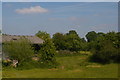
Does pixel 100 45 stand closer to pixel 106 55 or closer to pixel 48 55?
pixel 106 55

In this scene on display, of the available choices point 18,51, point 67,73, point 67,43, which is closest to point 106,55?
point 67,73

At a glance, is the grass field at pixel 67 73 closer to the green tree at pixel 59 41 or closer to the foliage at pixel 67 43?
the foliage at pixel 67 43

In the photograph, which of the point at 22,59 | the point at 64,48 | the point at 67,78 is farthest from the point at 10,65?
the point at 64,48

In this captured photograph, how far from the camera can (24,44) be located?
849 inches

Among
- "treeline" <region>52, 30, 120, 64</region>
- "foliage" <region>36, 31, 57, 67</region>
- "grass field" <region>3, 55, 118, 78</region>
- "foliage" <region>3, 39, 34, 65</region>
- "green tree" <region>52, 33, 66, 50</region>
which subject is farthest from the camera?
"green tree" <region>52, 33, 66, 50</region>

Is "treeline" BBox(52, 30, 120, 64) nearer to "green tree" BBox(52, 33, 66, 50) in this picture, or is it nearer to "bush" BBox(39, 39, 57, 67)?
"green tree" BBox(52, 33, 66, 50)

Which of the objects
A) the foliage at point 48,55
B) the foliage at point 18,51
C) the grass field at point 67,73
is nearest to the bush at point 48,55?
the foliage at point 48,55

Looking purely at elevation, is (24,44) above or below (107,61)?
above

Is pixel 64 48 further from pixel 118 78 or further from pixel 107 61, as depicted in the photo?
pixel 118 78

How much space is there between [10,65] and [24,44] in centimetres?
259

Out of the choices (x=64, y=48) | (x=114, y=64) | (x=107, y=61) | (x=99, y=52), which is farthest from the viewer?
(x=64, y=48)

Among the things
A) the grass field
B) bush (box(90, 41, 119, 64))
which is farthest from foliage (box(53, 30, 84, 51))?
the grass field

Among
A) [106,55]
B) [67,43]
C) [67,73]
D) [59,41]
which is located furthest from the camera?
[59,41]

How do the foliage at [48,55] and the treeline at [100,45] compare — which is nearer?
the treeline at [100,45]
